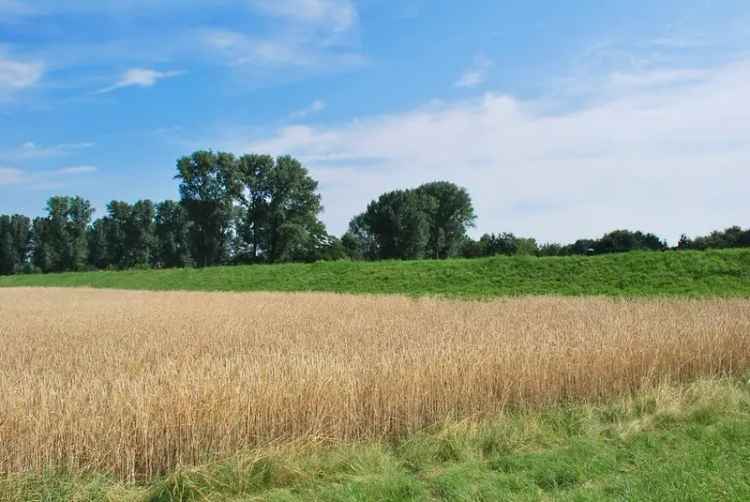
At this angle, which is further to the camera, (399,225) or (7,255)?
(7,255)

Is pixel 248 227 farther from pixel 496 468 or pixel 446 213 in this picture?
pixel 496 468

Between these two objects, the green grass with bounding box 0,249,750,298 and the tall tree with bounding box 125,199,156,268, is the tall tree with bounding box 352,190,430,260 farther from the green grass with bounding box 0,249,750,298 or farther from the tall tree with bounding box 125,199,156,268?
the green grass with bounding box 0,249,750,298

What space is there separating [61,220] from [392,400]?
333 feet

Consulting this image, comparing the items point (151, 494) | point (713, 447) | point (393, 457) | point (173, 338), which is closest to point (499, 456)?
point (393, 457)

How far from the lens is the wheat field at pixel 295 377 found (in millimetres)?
6215

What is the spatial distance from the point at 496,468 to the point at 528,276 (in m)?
25.4

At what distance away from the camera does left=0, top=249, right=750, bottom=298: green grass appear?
2605 centimetres

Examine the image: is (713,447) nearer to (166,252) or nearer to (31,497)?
(31,497)

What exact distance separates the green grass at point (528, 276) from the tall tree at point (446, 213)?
46965mm

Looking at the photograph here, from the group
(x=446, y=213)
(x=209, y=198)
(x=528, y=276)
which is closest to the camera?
(x=528, y=276)

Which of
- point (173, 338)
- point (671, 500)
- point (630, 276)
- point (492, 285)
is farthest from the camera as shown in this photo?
point (492, 285)

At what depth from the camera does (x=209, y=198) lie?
260 ft

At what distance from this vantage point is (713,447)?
6.83 metres

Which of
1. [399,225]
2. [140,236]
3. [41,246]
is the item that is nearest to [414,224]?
[399,225]
